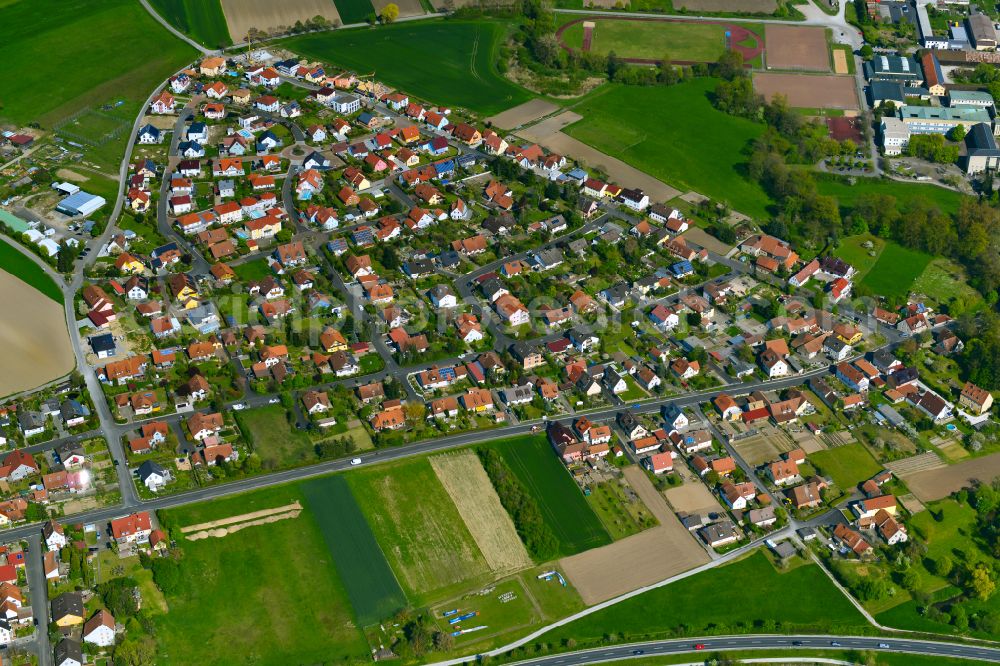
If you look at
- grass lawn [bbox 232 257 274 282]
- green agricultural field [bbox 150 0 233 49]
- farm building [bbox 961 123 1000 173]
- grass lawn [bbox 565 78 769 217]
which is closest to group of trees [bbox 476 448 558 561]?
grass lawn [bbox 232 257 274 282]

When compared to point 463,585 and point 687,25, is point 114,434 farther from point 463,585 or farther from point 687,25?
point 687,25

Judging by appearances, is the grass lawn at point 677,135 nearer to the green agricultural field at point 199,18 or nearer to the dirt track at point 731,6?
the dirt track at point 731,6

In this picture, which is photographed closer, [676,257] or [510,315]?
[510,315]

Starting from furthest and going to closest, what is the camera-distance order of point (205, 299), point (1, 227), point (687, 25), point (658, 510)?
point (687, 25), point (1, 227), point (205, 299), point (658, 510)

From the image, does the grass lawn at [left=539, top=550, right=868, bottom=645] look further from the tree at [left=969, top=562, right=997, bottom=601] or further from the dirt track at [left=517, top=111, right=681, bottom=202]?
the dirt track at [left=517, top=111, right=681, bottom=202]

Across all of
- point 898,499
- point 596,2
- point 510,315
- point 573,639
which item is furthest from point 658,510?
point 596,2

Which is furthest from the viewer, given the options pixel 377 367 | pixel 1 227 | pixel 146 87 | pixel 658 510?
pixel 146 87
